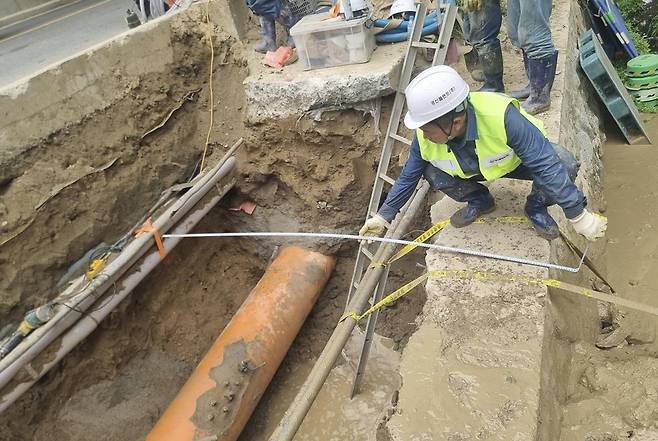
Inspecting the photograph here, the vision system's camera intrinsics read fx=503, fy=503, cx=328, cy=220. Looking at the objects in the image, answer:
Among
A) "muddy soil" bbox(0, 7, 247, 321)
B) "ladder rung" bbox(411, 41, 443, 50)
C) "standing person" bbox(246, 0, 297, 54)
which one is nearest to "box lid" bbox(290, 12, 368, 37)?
"standing person" bbox(246, 0, 297, 54)

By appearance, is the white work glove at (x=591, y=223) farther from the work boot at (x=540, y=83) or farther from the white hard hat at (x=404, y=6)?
the white hard hat at (x=404, y=6)

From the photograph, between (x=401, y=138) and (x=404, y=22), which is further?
(x=404, y=22)

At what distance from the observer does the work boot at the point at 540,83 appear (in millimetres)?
3527

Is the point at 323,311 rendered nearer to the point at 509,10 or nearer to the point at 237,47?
the point at 237,47

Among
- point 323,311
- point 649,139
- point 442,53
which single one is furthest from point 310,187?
point 649,139

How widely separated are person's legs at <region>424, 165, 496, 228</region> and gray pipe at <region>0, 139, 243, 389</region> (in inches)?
87.3

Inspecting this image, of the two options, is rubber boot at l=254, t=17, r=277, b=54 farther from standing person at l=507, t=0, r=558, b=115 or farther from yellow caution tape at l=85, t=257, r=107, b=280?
yellow caution tape at l=85, t=257, r=107, b=280

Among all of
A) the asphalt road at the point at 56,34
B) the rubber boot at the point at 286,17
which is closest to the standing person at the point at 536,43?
the rubber boot at the point at 286,17

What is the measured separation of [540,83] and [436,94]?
64.8 inches

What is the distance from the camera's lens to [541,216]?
2836 mm

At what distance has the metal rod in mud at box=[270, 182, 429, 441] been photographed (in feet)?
7.13

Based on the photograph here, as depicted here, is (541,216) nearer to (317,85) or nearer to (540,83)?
(540,83)

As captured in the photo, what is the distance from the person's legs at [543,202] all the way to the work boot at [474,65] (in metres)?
1.75

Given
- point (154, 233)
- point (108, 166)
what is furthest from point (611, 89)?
point (108, 166)
